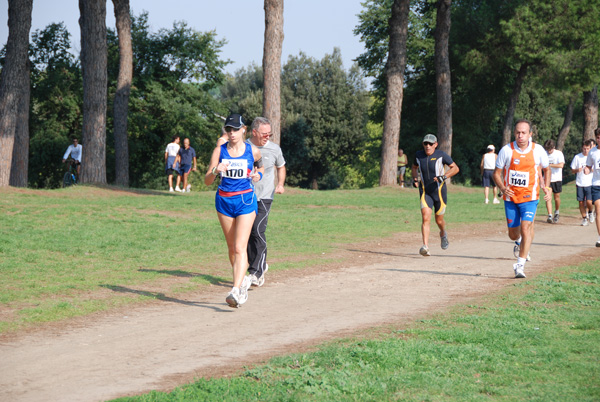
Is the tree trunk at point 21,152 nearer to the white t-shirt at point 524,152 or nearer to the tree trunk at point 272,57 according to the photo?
the tree trunk at point 272,57

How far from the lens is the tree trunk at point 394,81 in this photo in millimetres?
30609

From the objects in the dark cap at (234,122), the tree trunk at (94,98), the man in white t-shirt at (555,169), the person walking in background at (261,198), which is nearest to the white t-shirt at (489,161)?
the man in white t-shirt at (555,169)

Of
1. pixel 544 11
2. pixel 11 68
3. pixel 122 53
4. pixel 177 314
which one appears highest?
pixel 544 11

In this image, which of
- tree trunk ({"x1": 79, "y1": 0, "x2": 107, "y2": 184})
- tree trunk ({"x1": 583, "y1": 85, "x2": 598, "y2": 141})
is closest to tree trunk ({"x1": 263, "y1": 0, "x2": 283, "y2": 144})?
tree trunk ({"x1": 79, "y1": 0, "x2": 107, "y2": 184})

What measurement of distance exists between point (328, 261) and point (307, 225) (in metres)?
5.22

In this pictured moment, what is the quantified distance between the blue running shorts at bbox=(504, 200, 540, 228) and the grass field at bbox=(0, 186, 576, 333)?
3.37m

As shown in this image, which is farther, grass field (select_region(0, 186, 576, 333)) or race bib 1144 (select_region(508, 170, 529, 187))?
race bib 1144 (select_region(508, 170, 529, 187))

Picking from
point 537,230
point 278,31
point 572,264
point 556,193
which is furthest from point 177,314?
point 278,31

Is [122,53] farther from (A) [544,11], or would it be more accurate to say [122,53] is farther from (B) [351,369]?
(B) [351,369]

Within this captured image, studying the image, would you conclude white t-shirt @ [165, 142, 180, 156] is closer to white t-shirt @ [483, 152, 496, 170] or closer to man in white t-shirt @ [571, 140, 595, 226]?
white t-shirt @ [483, 152, 496, 170]

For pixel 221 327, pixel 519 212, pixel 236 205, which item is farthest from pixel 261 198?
pixel 519 212

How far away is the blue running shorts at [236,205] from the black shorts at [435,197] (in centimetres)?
545

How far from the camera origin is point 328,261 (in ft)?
40.5

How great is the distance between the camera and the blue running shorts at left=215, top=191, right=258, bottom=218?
8219 mm
